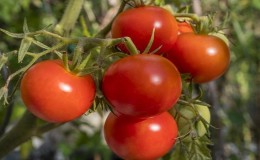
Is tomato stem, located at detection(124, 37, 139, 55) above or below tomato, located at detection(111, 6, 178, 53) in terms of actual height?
above

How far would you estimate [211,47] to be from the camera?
695 mm

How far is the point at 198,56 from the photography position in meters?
0.69

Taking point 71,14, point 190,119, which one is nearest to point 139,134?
point 190,119

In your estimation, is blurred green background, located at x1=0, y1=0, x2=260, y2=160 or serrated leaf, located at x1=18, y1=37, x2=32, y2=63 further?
blurred green background, located at x1=0, y1=0, x2=260, y2=160

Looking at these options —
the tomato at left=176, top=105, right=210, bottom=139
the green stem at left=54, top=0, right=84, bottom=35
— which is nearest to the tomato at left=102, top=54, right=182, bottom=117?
the tomato at left=176, top=105, right=210, bottom=139

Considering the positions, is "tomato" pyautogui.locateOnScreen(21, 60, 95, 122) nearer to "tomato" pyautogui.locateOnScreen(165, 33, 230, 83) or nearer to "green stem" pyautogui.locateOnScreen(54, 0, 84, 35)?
"tomato" pyautogui.locateOnScreen(165, 33, 230, 83)

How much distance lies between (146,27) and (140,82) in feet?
0.32

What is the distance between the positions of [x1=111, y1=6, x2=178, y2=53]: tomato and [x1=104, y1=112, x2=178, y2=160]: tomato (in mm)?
87

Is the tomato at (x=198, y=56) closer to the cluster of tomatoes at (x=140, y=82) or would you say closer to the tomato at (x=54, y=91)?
the cluster of tomatoes at (x=140, y=82)

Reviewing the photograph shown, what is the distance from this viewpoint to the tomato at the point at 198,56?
2.23 feet

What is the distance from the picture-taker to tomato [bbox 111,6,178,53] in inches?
25.7

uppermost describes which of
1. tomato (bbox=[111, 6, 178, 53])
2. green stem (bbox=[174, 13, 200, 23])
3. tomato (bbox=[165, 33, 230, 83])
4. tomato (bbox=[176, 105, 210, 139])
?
tomato (bbox=[111, 6, 178, 53])

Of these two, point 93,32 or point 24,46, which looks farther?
point 93,32

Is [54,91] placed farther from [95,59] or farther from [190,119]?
[190,119]
